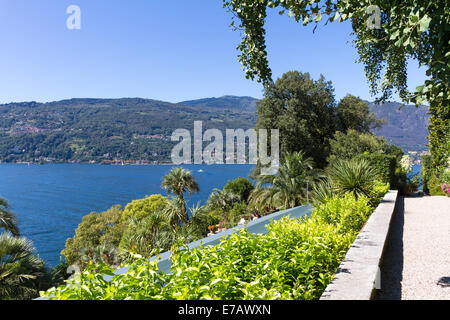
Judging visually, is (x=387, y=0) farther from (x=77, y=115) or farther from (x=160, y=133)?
(x=77, y=115)

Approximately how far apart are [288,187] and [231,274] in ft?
A: 31.2

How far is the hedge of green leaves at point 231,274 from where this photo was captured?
148 centimetres

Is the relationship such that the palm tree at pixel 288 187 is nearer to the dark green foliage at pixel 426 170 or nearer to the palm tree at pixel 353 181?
the palm tree at pixel 353 181

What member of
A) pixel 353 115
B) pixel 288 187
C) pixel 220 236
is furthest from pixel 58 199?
pixel 220 236

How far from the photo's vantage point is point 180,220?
1580 cm

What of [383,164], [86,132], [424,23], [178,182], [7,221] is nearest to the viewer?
[424,23]

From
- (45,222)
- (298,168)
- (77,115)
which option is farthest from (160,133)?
(298,168)

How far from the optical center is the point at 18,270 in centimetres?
786

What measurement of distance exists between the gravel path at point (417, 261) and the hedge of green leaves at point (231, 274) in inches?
29.7

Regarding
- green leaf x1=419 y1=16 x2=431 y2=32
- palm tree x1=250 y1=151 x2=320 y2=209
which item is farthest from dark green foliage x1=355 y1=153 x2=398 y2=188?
green leaf x1=419 y1=16 x2=431 y2=32

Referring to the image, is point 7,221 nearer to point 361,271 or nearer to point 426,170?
point 361,271

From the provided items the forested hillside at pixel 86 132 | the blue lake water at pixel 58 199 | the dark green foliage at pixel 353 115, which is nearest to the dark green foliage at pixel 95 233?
the blue lake water at pixel 58 199

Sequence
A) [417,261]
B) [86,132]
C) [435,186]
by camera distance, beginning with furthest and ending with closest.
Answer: [86,132] < [435,186] < [417,261]
